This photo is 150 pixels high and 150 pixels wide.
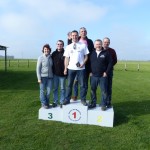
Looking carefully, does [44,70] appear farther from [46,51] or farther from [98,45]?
[98,45]

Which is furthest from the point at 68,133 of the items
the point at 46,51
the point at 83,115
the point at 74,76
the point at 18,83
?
the point at 18,83

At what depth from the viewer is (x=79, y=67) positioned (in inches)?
292

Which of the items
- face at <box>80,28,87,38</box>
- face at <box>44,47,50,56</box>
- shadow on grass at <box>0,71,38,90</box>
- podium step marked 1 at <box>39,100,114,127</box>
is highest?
face at <box>80,28,87,38</box>

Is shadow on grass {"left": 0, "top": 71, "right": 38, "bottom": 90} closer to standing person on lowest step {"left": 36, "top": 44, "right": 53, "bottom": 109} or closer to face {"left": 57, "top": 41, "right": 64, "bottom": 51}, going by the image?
standing person on lowest step {"left": 36, "top": 44, "right": 53, "bottom": 109}

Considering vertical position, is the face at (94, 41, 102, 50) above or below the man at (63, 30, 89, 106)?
above

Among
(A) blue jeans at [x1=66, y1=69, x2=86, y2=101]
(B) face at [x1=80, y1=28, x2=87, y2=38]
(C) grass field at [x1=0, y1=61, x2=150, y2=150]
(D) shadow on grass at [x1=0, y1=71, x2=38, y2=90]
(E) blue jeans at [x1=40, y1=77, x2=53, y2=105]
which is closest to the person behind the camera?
(C) grass field at [x1=0, y1=61, x2=150, y2=150]

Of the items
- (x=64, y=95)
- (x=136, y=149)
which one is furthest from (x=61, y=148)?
(x=64, y=95)

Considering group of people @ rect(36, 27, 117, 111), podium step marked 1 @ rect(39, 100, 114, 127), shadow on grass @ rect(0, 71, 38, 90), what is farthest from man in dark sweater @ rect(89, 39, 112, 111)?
shadow on grass @ rect(0, 71, 38, 90)

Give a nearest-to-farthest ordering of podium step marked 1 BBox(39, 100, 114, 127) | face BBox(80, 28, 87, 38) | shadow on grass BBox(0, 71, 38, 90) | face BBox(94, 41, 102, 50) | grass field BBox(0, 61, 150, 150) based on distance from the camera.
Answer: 1. grass field BBox(0, 61, 150, 150)
2. podium step marked 1 BBox(39, 100, 114, 127)
3. face BBox(94, 41, 102, 50)
4. face BBox(80, 28, 87, 38)
5. shadow on grass BBox(0, 71, 38, 90)

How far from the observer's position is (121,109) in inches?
357

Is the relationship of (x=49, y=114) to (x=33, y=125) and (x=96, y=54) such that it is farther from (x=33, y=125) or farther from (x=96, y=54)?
(x=96, y=54)

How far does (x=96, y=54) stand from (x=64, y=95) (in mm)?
1480

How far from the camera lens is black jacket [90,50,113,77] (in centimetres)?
738

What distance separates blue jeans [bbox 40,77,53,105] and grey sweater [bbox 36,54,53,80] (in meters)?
0.16
